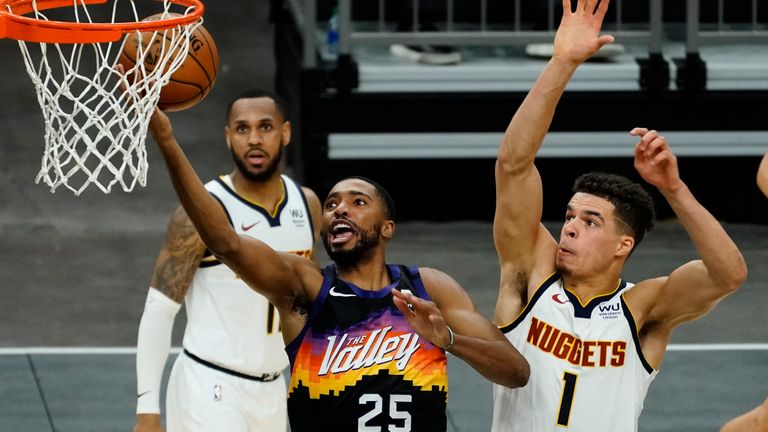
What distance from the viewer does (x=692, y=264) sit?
17.8 feet

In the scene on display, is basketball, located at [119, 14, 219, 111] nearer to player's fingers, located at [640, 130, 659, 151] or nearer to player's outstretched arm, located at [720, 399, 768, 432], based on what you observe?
player's fingers, located at [640, 130, 659, 151]

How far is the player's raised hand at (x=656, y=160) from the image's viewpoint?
516cm

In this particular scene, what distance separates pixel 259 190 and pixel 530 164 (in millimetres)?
1975

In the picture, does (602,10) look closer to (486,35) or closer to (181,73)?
(181,73)

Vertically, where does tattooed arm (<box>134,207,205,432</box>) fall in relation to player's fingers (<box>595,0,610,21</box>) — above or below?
below

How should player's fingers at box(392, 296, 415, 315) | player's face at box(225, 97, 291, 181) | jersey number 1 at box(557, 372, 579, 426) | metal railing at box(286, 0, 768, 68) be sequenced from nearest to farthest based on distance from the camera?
player's fingers at box(392, 296, 415, 315) → jersey number 1 at box(557, 372, 579, 426) → player's face at box(225, 97, 291, 181) → metal railing at box(286, 0, 768, 68)

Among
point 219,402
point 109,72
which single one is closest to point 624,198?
point 109,72

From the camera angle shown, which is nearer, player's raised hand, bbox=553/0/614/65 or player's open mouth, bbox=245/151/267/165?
player's raised hand, bbox=553/0/614/65

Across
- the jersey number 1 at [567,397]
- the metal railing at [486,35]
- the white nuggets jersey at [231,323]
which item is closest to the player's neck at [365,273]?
the jersey number 1 at [567,397]

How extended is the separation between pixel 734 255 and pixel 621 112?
7224mm

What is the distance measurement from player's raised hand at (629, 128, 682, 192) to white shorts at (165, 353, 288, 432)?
236cm

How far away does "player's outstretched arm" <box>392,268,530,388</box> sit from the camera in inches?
196

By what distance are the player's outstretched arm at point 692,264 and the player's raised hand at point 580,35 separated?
13.3 inches

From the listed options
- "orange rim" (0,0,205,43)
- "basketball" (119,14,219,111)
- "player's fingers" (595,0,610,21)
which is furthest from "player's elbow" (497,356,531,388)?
"orange rim" (0,0,205,43)
